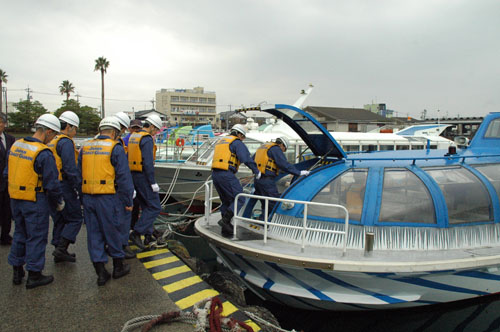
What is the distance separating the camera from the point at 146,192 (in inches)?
197

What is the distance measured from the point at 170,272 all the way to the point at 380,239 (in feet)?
8.78

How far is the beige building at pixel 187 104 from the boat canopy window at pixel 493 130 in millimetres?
83074

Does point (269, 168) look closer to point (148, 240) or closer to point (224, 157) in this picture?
point (224, 157)

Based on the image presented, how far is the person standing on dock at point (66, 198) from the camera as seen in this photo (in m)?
4.09

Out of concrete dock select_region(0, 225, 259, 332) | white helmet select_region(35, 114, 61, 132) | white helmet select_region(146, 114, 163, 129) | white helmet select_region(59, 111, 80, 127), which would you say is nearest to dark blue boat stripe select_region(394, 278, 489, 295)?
concrete dock select_region(0, 225, 259, 332)

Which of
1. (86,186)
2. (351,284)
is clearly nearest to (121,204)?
(86,186)

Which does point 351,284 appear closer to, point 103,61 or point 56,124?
point 56,124

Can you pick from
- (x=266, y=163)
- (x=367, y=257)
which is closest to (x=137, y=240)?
(x=266, y=163)

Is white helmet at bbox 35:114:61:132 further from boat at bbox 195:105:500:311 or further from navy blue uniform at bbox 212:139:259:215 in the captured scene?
boat at bbox 195:105:500:311

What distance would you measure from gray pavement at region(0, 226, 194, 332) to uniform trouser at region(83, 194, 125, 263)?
1.32ft

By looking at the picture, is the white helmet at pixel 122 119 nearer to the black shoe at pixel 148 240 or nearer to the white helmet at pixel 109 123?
the white helmet at pixel 109 123

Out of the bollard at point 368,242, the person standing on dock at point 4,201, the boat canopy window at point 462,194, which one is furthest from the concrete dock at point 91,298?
the boat canopy window at point 462,194

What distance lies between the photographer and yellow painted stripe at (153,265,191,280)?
13.7ft

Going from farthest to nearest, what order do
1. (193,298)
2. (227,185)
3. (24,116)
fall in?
(24,116), (227,185), (193,298)
